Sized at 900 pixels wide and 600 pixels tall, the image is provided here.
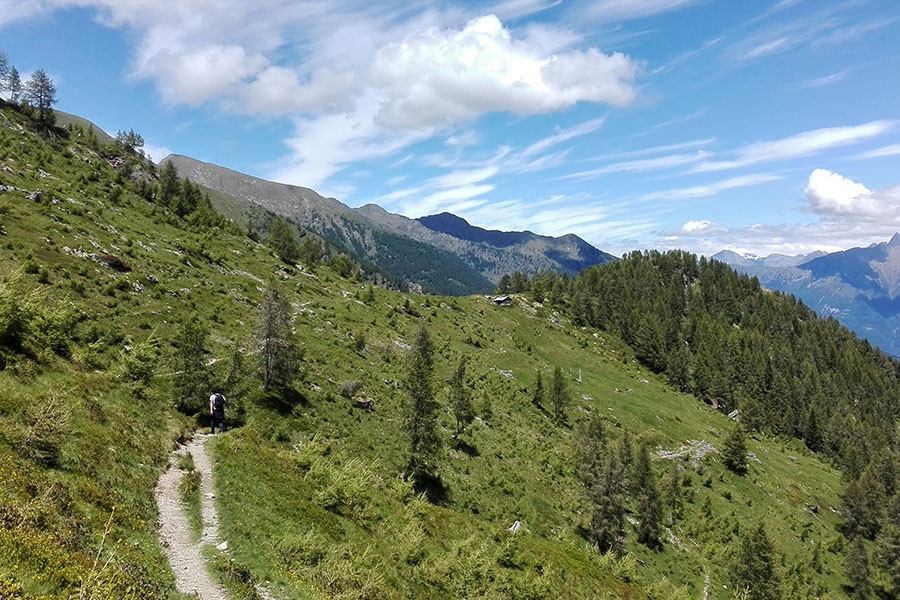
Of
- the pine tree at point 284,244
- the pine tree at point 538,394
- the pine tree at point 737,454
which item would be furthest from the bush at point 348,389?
the pine tree at point 737,454

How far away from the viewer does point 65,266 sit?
40.5 meters

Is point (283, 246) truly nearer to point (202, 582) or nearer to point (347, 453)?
point (347, 453)

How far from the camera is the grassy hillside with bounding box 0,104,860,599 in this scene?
14.4 metres

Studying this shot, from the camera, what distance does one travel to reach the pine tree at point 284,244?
102625 mm

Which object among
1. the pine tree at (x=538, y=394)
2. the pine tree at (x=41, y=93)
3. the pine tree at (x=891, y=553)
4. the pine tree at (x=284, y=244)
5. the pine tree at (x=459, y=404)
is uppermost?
the pine tree at (x=41, y=93)

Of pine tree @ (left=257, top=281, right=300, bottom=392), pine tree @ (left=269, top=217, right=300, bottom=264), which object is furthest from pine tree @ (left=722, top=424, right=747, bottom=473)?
pine tree @ (left=269, top=217, right=300, bottom=264)

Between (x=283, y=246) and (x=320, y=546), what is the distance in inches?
3774

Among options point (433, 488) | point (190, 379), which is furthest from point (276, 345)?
point (433, 488)

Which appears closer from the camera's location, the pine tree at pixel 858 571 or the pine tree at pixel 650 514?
the pine tree at pixel 650 514

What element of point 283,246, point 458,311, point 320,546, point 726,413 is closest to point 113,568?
point 320,546

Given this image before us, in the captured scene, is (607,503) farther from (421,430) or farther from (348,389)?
(348,389)

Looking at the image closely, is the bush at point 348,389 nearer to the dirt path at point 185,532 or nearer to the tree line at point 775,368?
the dirt path at point 185,532

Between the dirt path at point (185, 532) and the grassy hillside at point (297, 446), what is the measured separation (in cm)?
55

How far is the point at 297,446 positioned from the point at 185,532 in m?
18.4
